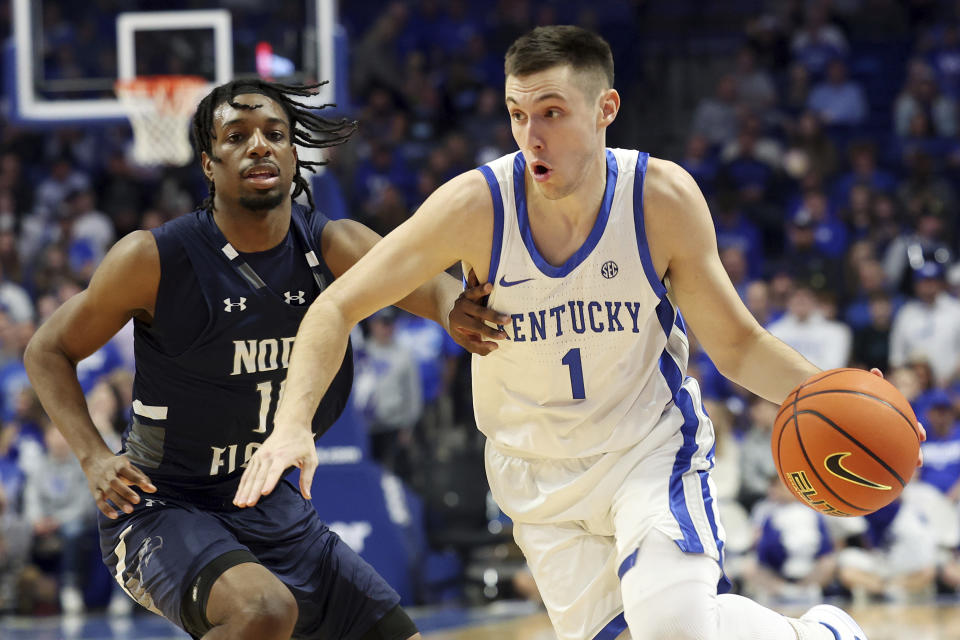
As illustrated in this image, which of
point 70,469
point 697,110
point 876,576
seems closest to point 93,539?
point 70,469

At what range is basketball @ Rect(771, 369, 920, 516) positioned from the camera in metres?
3.38

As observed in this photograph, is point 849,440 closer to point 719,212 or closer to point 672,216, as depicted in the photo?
point 672,216

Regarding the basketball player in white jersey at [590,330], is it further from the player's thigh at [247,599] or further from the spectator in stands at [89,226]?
the spectator in stands at [89,226]

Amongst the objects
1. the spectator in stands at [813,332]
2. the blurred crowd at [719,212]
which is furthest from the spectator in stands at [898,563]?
the spectator in stands at [813,332]

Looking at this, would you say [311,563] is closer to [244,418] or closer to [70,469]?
[244,418]

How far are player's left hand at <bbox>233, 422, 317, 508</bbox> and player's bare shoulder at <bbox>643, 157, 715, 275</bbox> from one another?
1.18m

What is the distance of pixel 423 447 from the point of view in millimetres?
9898

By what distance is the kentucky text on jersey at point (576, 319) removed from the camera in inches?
139

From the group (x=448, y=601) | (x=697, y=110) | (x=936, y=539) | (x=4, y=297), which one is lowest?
(x=448, y=601)

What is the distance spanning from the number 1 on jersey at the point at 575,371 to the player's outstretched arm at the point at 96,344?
1272 mm

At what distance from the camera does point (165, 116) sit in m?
7.87

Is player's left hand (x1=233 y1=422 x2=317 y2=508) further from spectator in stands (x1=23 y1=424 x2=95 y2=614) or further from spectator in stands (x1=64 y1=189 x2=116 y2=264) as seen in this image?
spectator in stands (x1=64 y1=189 x2=116 y2=264)

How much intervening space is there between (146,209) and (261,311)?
362 inches

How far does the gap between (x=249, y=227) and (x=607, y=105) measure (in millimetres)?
1207
